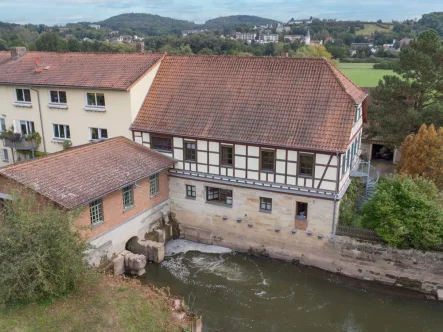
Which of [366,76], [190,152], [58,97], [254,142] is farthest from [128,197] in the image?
[366,76]

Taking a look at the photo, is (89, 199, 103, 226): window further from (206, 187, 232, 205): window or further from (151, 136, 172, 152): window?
(206, 187, 232, 205): window

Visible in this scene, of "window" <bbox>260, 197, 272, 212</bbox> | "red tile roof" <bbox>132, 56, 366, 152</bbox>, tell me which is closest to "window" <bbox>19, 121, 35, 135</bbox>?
"red tile roof" <bbox>132, 56, 366, 152</bbox>

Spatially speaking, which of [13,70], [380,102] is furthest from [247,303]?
[13,70]

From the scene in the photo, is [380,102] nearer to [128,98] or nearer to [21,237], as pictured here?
[128,98]

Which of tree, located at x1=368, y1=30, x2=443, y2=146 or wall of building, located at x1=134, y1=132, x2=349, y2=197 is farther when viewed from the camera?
tree, located at x1=368, y1=30, x2=443, y2=146

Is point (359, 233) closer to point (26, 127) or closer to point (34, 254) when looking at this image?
point (34, 254)

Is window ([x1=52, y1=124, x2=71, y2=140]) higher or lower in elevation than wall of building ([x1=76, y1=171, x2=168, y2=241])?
higher
